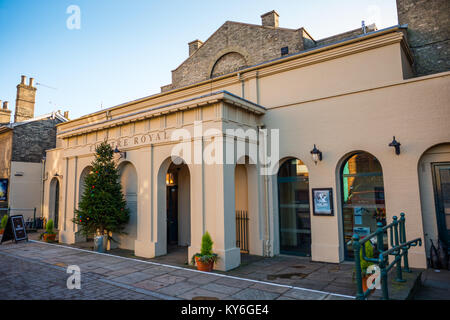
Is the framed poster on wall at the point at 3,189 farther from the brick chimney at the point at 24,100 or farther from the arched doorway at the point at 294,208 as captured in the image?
the arched doorway at the point at 294,208

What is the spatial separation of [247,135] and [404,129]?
436 centimetres

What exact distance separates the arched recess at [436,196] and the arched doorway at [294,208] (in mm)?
3095

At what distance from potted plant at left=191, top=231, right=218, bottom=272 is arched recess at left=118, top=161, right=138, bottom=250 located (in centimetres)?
407

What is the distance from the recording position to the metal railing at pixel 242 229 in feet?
32.9

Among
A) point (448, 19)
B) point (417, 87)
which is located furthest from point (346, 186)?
point (448, 19)

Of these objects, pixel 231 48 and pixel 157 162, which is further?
pixel 231 48

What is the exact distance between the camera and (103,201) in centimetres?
1012

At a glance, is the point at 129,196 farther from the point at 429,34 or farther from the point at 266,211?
the point at 429,34

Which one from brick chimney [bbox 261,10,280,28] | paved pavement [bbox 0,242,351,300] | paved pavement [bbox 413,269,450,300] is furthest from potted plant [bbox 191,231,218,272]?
brick chimney [bbox 261,10,280,28]

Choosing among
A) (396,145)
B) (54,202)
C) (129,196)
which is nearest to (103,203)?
(129,196)

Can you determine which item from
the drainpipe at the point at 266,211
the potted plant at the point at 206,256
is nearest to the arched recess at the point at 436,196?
the drainpipe at the point at 266,211

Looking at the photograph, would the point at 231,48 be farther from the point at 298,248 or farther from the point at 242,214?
the point at 298,248
